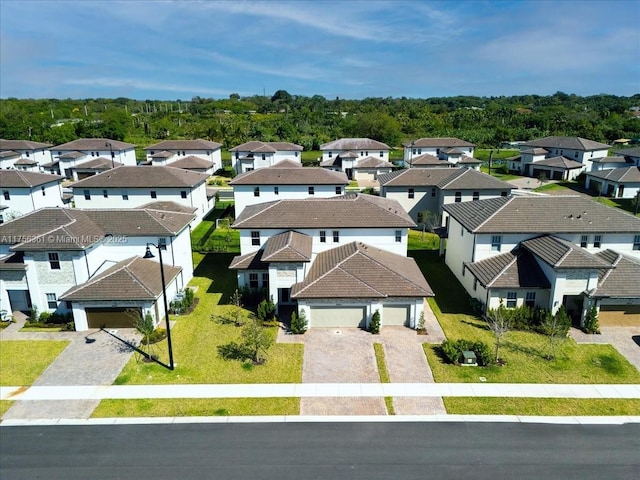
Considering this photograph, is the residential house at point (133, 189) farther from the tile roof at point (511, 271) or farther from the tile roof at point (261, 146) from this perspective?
the tile roof at point (511, 271)

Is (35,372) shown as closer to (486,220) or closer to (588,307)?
(486,220)

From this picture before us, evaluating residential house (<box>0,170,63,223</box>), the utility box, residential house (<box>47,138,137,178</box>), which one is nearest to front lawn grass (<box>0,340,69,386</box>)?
the utility box

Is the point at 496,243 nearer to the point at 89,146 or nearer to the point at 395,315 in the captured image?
the point at 395,315

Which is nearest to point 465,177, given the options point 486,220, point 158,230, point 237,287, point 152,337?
point 486,220

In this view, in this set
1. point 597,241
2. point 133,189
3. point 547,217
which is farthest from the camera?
point 133,189

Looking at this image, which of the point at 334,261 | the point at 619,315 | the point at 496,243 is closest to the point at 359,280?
the point at 334,261

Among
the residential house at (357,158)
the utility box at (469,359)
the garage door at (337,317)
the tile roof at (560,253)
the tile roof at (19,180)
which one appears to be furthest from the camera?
the residential house at (357,158)

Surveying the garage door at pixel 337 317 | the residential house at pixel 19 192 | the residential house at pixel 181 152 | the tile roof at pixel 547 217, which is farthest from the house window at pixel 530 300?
the residential house at pixel 181 152
